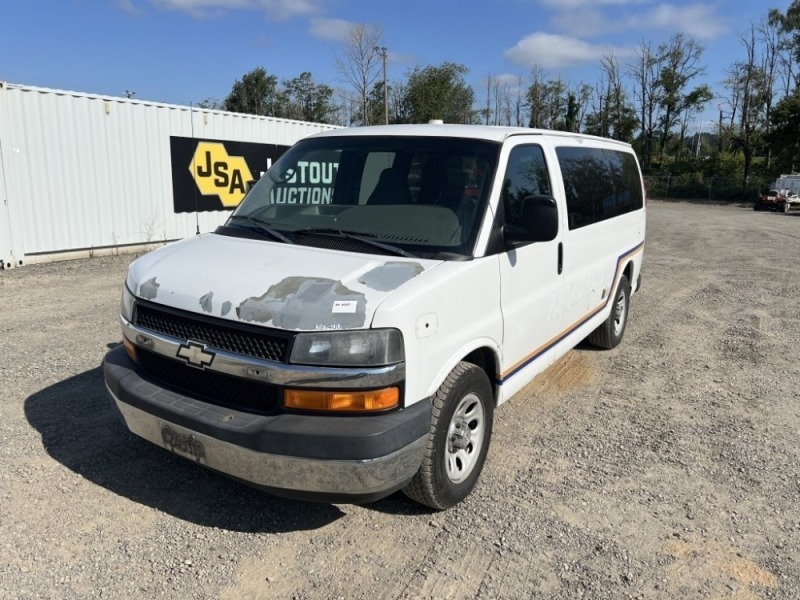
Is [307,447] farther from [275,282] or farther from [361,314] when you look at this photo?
[275,282]

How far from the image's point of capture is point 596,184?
207 inches

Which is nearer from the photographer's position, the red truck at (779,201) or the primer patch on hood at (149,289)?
the primer patch on hood at (149,289)

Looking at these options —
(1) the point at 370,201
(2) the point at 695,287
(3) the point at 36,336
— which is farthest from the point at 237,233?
(2) the point at 695,287

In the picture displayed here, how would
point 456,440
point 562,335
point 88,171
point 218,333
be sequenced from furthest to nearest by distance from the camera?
point 88,171
point 562,335
point 456,440
point 218,333

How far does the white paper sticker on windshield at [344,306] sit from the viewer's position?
2.70 meters

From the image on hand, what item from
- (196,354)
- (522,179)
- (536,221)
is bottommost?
(196,354)

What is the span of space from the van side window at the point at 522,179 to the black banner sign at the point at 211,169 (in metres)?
11.2

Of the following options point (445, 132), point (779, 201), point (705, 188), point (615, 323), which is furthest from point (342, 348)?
point (705, 188)

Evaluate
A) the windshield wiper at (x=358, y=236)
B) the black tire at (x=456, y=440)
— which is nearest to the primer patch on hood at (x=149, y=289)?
the windshield wiper at (x=358, y=236)

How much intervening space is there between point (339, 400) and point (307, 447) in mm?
245

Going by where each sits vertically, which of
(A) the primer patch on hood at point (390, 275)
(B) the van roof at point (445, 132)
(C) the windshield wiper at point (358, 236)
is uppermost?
(B) the van roof at point (445, 132)

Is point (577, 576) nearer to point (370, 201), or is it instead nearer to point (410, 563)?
point (410, 563)

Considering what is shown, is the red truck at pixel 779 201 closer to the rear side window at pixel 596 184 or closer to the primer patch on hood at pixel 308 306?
the rear side window at pixel 596 184

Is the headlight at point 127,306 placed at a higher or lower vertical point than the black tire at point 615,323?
higher
